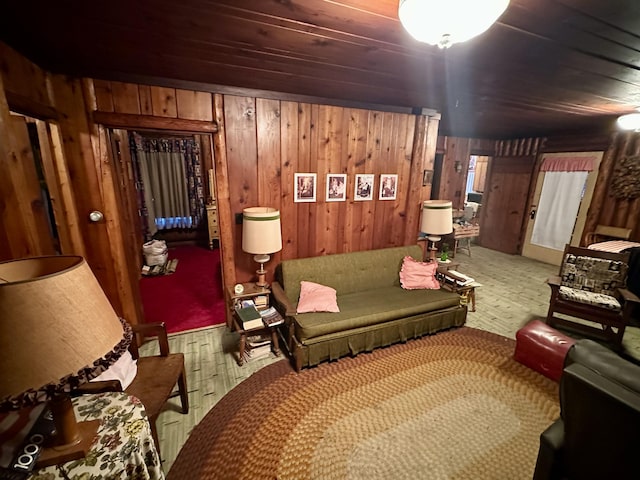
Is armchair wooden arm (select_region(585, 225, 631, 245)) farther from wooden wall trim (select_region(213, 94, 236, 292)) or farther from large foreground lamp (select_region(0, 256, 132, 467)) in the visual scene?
large foreground lamp (select_region(0, 256, 132, 467))

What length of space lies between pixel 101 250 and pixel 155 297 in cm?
146

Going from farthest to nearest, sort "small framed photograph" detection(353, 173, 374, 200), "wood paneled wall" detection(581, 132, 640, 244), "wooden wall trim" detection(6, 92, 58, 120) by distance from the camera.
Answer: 1. "wood paneled wall" detection(581, 132, 640, 244)
2. "small framed photograph" detection(353, 173, 374, 200)
3. "wooden wall trim" detection(6, 92, 58, 120)

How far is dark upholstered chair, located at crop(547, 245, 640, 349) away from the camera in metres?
2.77

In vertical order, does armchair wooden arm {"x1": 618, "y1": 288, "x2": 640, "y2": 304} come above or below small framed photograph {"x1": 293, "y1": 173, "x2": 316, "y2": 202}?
below

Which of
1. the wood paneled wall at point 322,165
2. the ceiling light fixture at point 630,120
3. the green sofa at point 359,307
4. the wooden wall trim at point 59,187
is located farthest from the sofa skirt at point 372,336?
the ceiling light fixture at point 630,120

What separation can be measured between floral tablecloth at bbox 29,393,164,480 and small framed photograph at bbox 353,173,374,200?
272cm

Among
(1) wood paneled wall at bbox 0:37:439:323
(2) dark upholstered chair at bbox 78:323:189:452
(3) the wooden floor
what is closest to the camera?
(2) dark upholstered chair at bbox 78:323:189:452

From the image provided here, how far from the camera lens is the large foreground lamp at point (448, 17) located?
94 cm

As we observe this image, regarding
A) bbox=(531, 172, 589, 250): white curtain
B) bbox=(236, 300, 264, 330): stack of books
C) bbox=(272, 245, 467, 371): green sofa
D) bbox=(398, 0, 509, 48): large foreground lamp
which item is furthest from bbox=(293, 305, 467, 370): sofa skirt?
bbox=(531, 172, 589, 250): white curtain

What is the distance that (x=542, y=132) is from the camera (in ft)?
16.9

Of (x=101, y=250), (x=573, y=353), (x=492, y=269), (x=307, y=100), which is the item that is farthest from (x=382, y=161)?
(x=492, y=269)

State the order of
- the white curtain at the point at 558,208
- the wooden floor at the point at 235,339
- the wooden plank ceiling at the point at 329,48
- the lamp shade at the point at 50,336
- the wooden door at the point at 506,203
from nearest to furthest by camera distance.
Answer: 1. the lamp shade at the point at 50,336
2. the wooden plank ceiling at the point at 329,48
3. the wooden floor at the point at 235,339
4. the white curtain at the point at 558,208
5. the wooden door at the point at 506,203

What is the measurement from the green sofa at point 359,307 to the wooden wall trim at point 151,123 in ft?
4.95

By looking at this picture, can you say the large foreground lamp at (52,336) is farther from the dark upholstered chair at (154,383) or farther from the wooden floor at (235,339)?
the wooden floor at (235,339)
